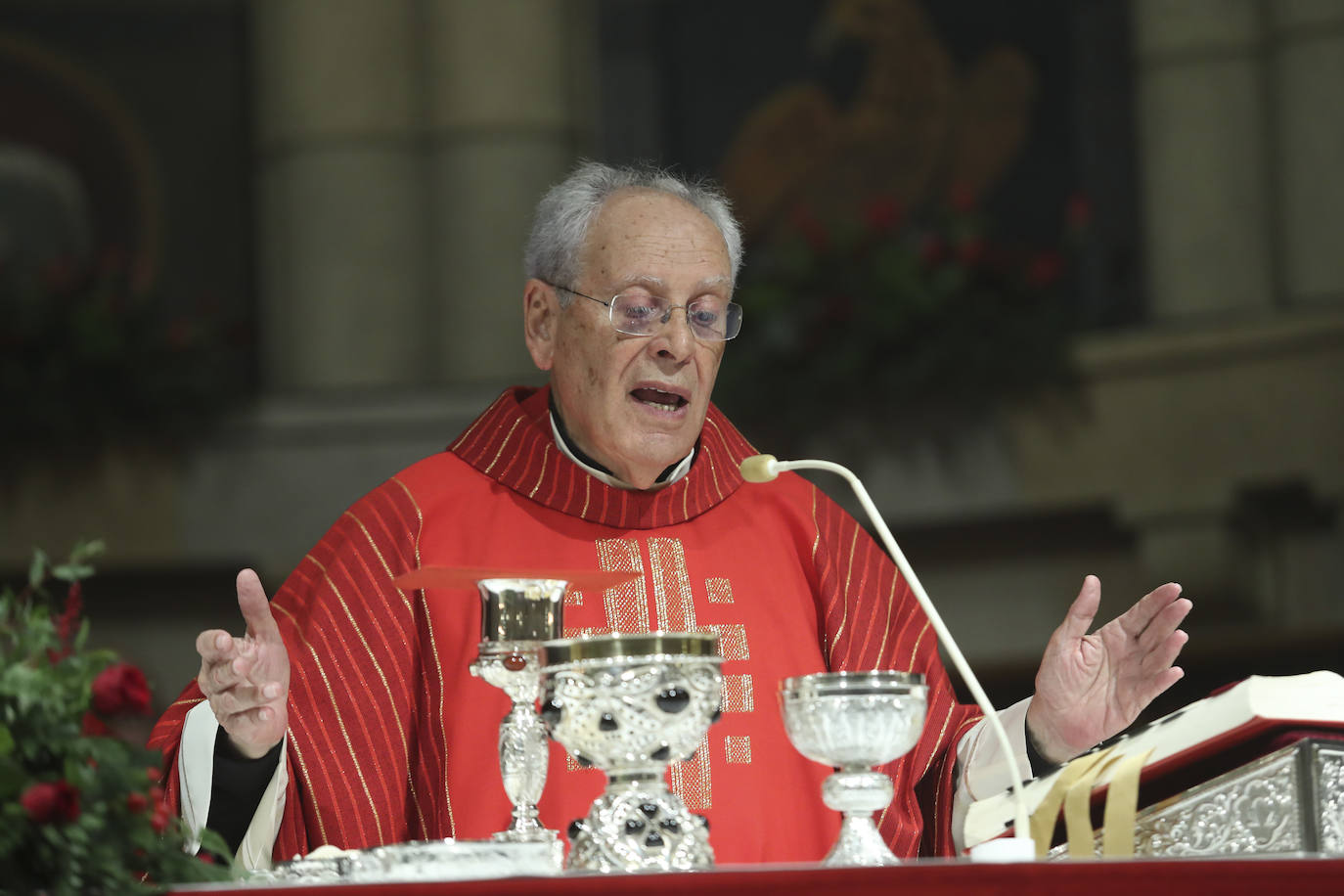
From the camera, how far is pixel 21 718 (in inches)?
77.3

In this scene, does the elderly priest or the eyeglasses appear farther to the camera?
the eyeglasses

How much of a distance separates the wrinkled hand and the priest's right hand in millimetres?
1055

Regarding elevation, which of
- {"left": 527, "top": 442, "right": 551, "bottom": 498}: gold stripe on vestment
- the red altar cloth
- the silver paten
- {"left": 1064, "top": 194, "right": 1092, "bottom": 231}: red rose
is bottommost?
the red altar cloth

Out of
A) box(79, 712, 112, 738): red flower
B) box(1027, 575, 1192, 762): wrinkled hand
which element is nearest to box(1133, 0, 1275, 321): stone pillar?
box(1027, 575, 1192, 762): wrinkled hand

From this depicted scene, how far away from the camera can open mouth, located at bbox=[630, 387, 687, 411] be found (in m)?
3.39

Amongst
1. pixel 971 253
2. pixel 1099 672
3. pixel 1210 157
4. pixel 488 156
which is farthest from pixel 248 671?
pixel 488 156

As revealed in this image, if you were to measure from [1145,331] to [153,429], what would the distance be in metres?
3.62

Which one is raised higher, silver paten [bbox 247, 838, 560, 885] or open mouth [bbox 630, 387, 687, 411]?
open mouth [bbox 630, 387, 687, 411]

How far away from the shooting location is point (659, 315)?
11.0 ft

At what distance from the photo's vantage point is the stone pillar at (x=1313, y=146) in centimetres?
672

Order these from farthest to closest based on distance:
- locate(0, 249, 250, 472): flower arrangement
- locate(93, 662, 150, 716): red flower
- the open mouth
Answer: locate(0, 249, 250, 472): flower arrangement, the open mouth, locate(93, 662, 150, 716): red flower

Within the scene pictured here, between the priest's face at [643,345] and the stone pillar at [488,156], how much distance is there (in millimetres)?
4172

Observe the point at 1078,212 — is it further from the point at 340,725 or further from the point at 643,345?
the point at 340,725

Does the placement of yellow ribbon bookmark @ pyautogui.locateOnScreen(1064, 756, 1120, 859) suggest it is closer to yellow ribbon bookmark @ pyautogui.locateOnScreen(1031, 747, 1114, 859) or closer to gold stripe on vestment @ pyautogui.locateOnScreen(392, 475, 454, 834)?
yellow ribbon bookmark @ pyautogui.locateOnScreen(1031, 747, 1114, 859)
